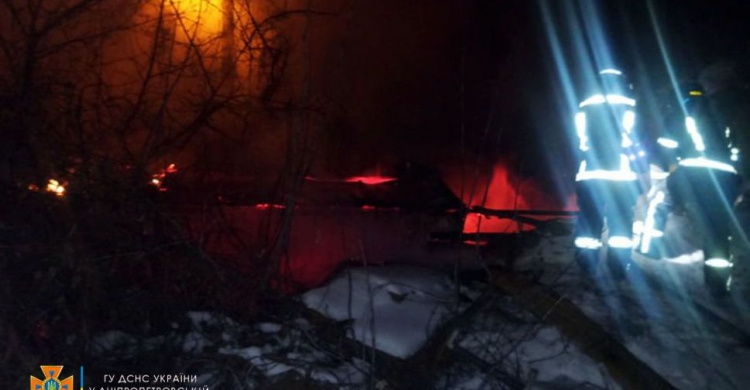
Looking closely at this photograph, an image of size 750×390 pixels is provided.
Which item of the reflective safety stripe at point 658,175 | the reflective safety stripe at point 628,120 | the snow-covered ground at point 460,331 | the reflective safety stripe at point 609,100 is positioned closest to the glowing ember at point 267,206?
the snow-covered ground at point 460,331

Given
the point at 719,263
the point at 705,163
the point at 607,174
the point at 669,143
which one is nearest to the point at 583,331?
the point at 607,174

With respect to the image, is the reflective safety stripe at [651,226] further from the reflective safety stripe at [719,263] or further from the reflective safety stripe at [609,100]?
the reflective safety stripe at [609,100]

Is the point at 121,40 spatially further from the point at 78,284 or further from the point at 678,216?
the point at 678,216

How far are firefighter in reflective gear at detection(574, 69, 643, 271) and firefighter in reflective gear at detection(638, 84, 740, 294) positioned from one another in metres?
0.49

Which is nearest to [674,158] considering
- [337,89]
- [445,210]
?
[445,210]

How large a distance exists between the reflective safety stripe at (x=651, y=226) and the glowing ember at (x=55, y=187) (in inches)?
209

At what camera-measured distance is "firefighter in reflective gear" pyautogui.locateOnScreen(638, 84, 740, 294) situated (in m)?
5.41

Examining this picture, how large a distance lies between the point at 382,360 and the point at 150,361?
1.44 m

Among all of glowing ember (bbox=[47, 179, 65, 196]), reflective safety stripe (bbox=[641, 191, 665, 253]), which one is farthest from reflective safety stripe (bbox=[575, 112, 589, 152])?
glowing ember (bbox=[47, 179, 65, 196])

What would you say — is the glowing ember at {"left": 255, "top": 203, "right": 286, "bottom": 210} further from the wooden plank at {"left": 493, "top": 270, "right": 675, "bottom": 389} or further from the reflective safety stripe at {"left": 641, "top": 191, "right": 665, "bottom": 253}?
the reflective safety stripe at {"left": 641, "top": 191, "right": 665, "bottom": 253}

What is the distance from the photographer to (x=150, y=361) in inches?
146

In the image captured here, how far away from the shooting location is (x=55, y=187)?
401cm

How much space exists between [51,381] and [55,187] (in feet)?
4.22

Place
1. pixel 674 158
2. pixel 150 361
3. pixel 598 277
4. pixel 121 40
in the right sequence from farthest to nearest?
pixel 674 158 → pixel 598 277 → pixel 121 40 → pixel 150 361
